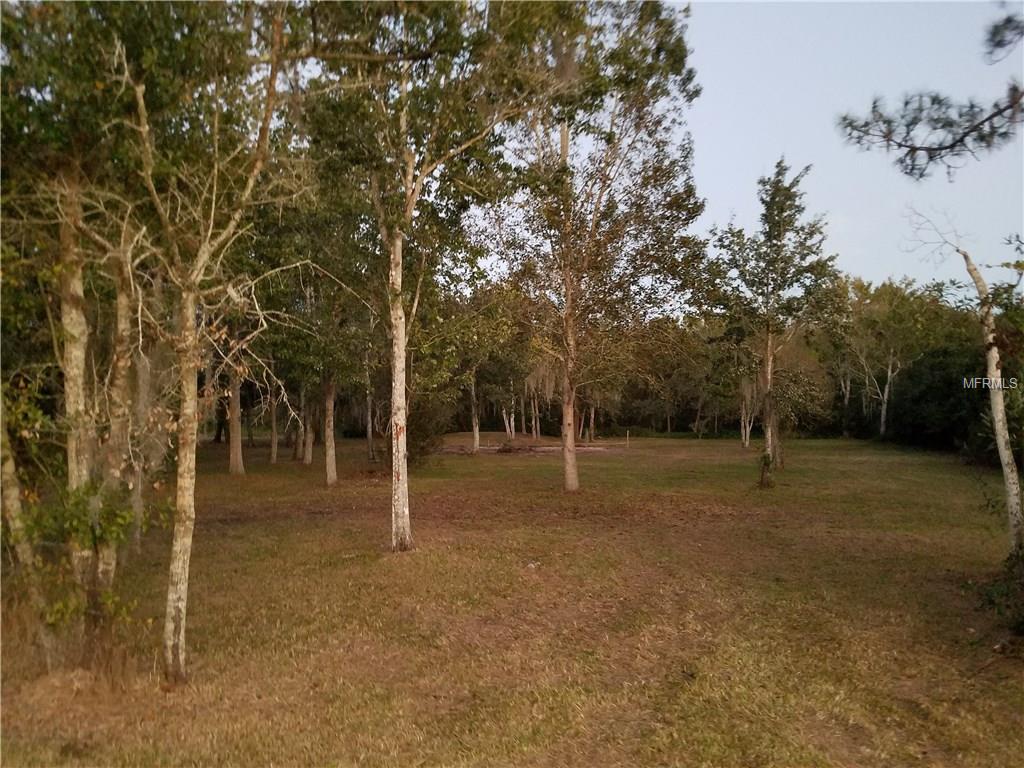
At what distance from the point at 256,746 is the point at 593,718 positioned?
2.31 metres

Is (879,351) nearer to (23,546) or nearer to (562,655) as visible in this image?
(562,655)

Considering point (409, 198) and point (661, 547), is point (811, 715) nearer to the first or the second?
point (661, 547)

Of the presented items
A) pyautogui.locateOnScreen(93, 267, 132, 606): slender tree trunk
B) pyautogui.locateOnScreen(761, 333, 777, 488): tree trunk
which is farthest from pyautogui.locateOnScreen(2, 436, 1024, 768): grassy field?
pyautogui.locateOnScreen(761, 333, 777, 488): tree trunk

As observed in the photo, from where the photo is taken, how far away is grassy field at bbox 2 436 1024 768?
4777 mm

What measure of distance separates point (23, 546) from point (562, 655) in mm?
4475

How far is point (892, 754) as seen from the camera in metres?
4.66

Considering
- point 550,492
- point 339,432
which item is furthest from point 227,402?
point 339,432

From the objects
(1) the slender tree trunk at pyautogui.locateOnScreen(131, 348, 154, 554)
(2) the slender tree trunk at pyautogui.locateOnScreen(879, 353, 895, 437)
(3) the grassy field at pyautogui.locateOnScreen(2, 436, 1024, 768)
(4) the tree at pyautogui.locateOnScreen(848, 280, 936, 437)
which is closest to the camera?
(3) the grassy field at pyautogui.locateOnScreen(2, 436, 1024, 768)

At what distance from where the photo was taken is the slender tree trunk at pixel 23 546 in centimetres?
526

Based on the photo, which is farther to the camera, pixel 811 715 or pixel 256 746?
pixel 811 715

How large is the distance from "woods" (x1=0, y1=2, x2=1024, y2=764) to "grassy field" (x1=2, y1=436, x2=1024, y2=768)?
0.53 meters

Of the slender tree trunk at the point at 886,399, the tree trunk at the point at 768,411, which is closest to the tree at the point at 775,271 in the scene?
the tree trunk at the point at 768,411

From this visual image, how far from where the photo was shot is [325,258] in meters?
14.5

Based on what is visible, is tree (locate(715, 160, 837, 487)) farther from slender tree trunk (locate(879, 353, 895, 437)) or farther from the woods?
slender tree trunk (locate(879, 353, 895, 437))
